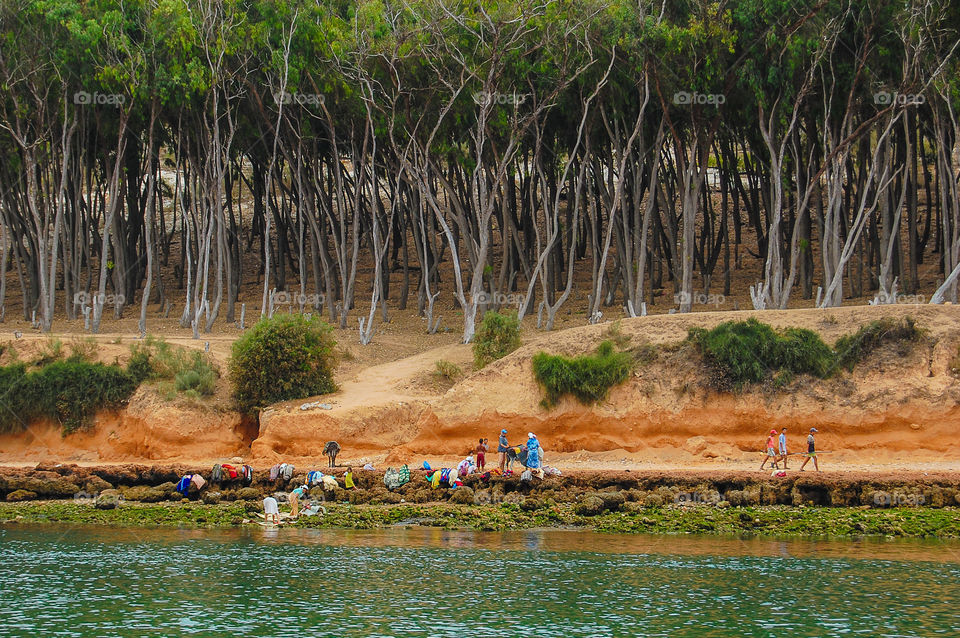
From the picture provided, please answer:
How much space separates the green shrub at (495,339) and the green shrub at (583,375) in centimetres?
322

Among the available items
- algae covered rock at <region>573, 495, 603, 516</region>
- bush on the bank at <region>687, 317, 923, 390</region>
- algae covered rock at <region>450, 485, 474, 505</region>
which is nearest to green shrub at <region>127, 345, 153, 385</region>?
algae covered rock at <region>450, 485, 474, 505</region>

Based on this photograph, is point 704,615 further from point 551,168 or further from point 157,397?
point 551,168

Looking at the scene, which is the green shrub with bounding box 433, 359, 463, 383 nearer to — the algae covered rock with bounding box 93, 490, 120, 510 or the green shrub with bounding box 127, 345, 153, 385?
the green shrub with bounding box 127, 345, 153, 385

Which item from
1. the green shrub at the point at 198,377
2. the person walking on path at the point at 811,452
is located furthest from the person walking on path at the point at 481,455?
the green shrub at the point at 198,377

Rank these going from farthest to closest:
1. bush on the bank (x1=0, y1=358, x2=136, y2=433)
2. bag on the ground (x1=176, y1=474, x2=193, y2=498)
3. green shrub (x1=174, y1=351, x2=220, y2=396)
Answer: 1. bush on the bank (x1=0, y1=358, x2=136, y2=433)
2. green shrub (x1=174, y1=351, x2=220, y2=396)
3. bag on the ground (x1=176, y1=474, x2=193, y2=498)

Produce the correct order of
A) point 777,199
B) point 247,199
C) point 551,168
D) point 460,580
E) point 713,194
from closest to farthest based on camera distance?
point 460,580 → point 777,199 → point 551,168 → point 713,194 → point 247,199

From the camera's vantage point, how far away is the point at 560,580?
18078 millimetres

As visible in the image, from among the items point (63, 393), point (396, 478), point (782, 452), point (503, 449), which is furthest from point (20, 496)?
point (782, 452)

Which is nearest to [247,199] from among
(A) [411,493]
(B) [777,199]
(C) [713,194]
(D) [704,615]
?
(C) [713,194]

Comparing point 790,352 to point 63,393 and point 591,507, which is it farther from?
point 63,393

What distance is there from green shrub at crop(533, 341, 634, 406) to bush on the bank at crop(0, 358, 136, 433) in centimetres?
1289

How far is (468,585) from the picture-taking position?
17.7m

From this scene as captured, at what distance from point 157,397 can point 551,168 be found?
20512mm

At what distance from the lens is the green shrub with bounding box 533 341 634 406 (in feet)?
97.0
